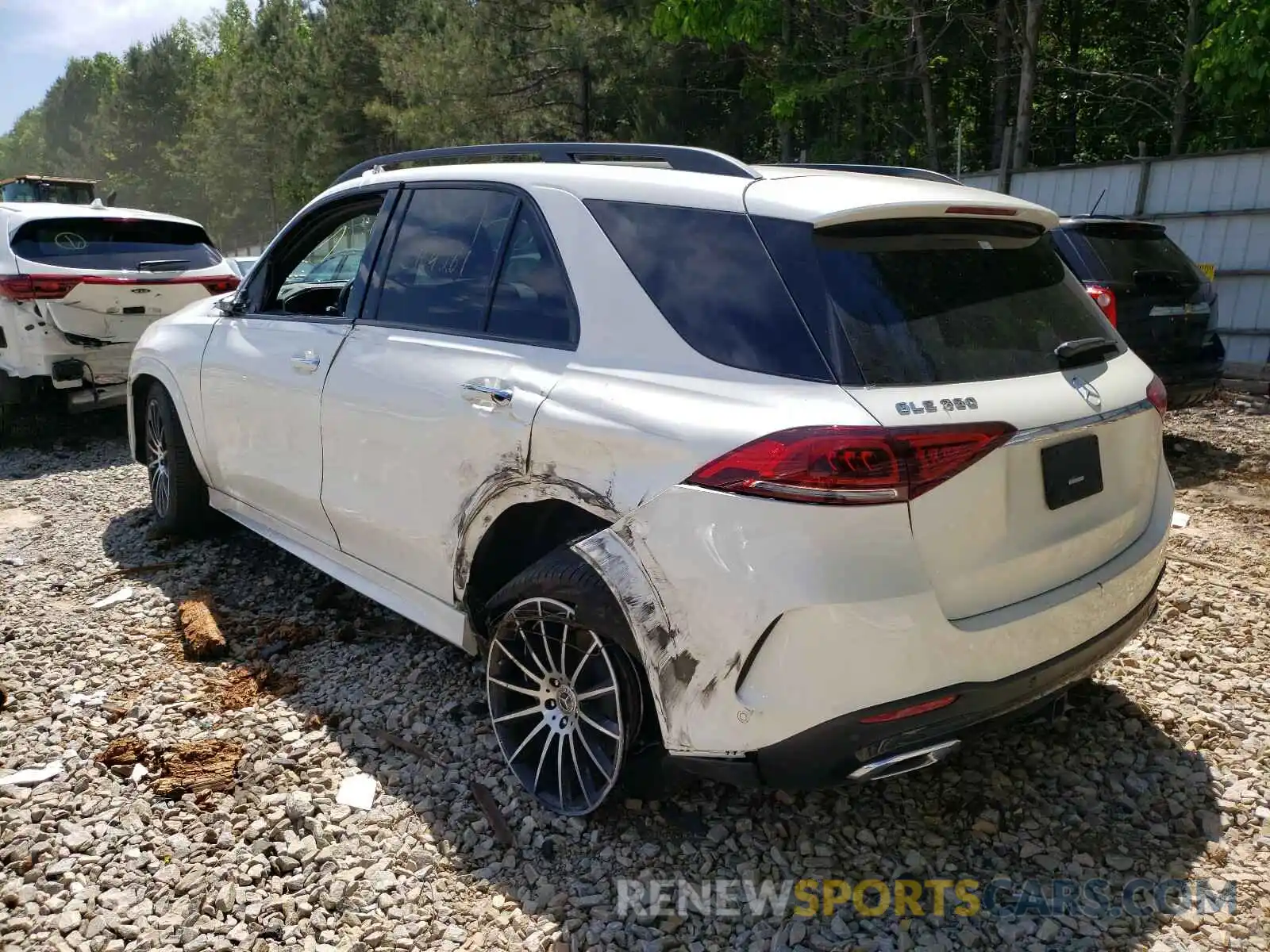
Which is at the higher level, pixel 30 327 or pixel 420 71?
pixel 420 71

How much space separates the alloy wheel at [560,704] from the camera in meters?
2.62

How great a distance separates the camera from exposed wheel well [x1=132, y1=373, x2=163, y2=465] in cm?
533

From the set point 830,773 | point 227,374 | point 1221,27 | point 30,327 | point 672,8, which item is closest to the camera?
point 830,773

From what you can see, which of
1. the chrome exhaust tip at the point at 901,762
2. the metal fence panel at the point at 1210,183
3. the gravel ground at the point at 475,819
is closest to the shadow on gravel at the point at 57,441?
the gravel ground at the point at 475,819

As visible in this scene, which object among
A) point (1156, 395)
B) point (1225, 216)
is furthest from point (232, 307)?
point (1225, 216)

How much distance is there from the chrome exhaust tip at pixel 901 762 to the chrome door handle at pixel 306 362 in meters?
2.47

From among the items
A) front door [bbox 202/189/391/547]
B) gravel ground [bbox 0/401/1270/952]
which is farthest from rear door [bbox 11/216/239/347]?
gravel ground [bbox 0/401/1270/952]

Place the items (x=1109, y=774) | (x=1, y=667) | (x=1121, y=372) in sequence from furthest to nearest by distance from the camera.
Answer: (x=1, y=667)
(x=1109, y=774)
(x=1121, y=372)

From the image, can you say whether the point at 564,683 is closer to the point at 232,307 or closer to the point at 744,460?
the point at 744,460

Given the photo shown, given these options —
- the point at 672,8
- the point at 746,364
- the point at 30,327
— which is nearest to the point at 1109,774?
the point at 746,364

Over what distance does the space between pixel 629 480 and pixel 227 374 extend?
2635 millimetres

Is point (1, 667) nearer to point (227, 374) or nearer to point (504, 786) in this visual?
point (227, 374)

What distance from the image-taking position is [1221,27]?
393 inches

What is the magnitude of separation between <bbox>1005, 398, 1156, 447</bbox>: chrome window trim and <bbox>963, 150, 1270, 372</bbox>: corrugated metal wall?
8.18 metres
